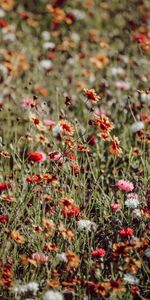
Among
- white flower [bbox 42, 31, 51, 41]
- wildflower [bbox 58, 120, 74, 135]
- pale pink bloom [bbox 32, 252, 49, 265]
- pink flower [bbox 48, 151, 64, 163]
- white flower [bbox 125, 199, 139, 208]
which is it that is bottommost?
pale pink bloom [bbox 32, 252, 49, 265]

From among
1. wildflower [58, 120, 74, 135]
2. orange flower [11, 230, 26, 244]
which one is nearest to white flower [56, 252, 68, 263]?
orange flower [11, 230, 26, 244]

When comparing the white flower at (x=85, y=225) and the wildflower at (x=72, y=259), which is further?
the white flower at (x=85, y=225)

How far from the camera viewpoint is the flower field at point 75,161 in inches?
76.7

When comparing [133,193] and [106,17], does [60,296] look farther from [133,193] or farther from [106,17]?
[106,17]

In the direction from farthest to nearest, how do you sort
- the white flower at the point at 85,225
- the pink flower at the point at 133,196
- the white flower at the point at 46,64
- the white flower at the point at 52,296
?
the white flower at the point at 46,64, the pink flower at the point at 133,196, the white flower at the point at 85,225, the white flower at the point at 52,296

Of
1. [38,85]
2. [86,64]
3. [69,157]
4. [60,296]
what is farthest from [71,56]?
[60,296]

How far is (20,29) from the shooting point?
489 cm

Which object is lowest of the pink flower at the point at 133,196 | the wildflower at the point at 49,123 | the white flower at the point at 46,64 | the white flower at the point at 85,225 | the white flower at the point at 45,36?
the white flower at the point at 85,225

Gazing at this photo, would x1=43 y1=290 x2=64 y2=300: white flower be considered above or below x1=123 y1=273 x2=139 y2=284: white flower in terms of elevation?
below

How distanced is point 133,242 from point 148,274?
0.25 m

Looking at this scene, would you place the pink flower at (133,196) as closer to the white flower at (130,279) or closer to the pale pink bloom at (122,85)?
the white flower at (130,279)

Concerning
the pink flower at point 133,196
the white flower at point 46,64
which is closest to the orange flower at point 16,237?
the pink flower at point 133,196

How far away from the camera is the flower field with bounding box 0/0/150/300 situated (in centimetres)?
195

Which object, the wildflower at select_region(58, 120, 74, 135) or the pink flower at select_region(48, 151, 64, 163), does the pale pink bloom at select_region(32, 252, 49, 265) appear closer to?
the pink flower at select_region(48, 151, 64, 163)
